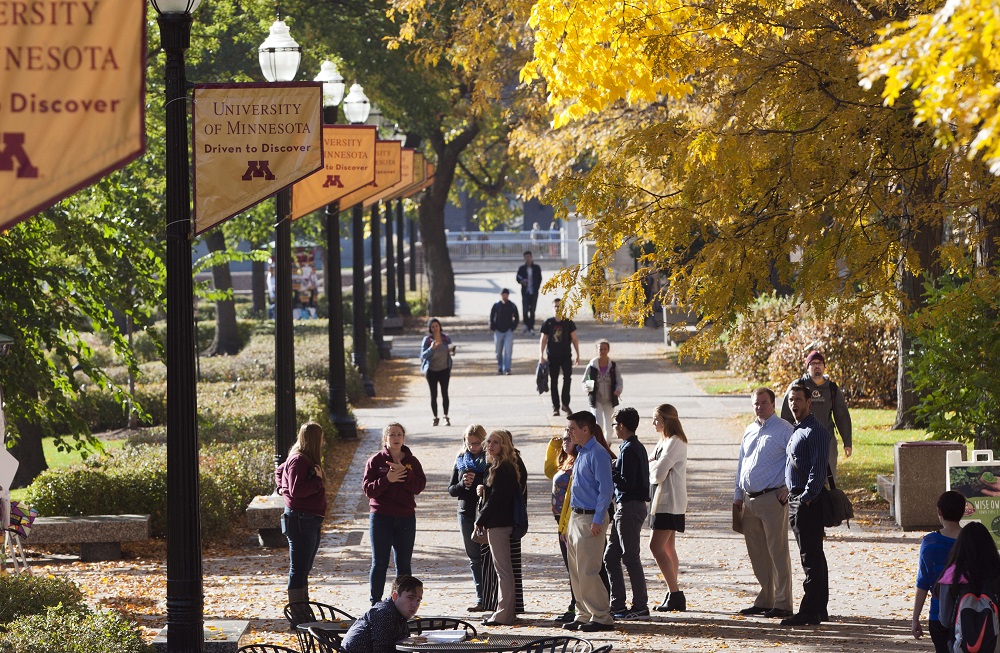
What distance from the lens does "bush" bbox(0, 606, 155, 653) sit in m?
7.79

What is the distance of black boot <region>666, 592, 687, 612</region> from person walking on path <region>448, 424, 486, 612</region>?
1.49m

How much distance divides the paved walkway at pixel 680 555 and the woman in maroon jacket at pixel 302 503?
59 cm

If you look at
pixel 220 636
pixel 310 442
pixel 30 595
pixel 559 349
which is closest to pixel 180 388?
pixel 220 636

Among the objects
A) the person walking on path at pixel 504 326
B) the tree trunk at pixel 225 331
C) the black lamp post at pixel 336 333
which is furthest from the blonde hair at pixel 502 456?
the tree trunk at pixel 225 331

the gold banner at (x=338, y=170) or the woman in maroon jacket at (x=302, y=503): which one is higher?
the gold banner at (x=338, y=170)

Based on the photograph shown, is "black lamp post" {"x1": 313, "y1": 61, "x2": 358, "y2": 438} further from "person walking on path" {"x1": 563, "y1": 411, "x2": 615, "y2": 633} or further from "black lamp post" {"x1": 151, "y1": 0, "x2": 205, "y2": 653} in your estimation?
"black lamp post" {"x1": 151, "y1": 0, "x2": 205, "y2": 653}

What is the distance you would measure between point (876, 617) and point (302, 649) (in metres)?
4.51

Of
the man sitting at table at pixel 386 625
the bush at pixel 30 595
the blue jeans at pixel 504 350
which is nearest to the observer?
the man sitting at table at pixel 386 625

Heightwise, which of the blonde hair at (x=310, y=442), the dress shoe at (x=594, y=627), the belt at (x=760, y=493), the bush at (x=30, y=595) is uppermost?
the blonde hair at (x=310, y=442)

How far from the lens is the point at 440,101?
30922mm

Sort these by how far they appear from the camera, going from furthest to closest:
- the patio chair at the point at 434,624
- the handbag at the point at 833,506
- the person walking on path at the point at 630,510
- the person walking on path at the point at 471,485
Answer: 1. the person walking on path at the point at 471,485
2. the person walking on path at the point at 630,510
3. the handbag at the point at 833,506
4. the patio chair at the point at 434,624

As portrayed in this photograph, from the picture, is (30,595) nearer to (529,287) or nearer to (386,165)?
(386,165)

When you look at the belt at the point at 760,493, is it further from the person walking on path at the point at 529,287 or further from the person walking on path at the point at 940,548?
the person walking on path at the point at 529,287

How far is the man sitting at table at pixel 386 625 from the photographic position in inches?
319
